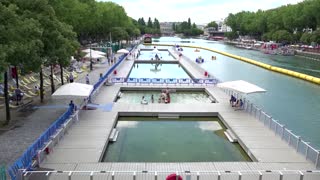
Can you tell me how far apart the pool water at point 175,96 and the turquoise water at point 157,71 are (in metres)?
13.8

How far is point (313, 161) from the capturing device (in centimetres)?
1590

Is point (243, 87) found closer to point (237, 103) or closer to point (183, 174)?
point (237, 103)

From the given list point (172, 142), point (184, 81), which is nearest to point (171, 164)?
point (172, 142)

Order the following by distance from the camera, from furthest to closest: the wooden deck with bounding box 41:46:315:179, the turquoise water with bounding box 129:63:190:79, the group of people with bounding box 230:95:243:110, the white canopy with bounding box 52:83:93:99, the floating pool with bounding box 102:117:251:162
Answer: the turquoise water with bounding box 129:63:190:79 < the group of people with bounding box 230:95:243:110 < the white canopy with bounding box 52:83:93:99 < the floating pool with bounding box 102:117:251:162 < the wooden deck with bounding box 41:46:315:179

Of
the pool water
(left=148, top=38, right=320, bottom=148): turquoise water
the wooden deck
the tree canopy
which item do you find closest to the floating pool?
the wooden deck

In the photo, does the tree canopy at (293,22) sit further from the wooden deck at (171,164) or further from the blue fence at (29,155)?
the blue fence at (29,155)

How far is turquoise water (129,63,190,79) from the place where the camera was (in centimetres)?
5044

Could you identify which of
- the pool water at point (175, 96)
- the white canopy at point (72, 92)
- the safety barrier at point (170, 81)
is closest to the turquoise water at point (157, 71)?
the safety barrier at point (170, 81)

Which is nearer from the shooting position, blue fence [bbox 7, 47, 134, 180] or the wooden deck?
blue fence [bbox 7, 47, 134, 180]

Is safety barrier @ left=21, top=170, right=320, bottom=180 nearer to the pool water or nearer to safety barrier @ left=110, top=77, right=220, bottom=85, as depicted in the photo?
the pool water

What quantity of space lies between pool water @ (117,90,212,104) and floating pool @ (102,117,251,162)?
6.21m

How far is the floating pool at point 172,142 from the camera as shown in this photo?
18328 mm

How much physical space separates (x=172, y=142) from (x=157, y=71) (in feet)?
116

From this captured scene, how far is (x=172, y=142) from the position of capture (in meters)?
20.7
